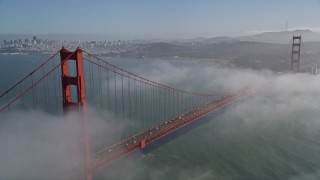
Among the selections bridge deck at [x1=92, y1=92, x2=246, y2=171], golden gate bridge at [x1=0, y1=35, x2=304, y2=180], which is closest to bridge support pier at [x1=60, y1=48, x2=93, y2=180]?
golden gate bridge at [x1=0, y1=35, x2=304, y2=180]

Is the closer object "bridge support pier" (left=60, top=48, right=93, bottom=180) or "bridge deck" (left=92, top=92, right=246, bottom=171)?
"bridge support pier" (left=60, top=48, right=93, bottom=180)

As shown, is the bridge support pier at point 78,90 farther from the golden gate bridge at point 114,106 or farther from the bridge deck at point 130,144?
the bridge deck at point 130,144

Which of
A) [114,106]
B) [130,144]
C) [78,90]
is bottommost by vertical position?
[114,106]

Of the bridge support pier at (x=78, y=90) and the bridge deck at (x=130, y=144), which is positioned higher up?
the bridge support pier at (x=78, y=90)

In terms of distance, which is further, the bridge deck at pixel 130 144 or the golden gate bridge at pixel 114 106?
the bridge deck at pixel 130 144

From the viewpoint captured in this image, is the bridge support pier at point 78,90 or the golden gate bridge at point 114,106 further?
the golden gate bridge at point 114,106

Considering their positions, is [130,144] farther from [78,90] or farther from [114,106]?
[114,106]

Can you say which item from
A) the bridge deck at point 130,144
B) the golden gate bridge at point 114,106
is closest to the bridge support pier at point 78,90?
the golden gate bridge at point 114,106

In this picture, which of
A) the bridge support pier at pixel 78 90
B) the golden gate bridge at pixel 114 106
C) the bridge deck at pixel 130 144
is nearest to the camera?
the bridge support pier at pixel 78 90

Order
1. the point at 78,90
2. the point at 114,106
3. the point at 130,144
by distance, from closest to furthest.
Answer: the point at 78,90
the point at 130,144
the point at 114,106

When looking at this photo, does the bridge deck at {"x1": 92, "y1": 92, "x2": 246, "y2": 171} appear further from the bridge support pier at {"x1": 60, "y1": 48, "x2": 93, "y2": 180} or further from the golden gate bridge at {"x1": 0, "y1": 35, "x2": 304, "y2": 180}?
the bridge support pier at {"x1": 60, "y1": 48, "x2": 93, "y2": 180}

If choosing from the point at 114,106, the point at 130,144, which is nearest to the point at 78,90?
Result: the point at 130,144

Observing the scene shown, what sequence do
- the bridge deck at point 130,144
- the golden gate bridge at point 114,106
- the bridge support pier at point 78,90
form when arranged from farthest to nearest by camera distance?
the bridge deck at point 130,144 → the golden gate bridge at point 114,106 → the bridge support pier at point 78,90
